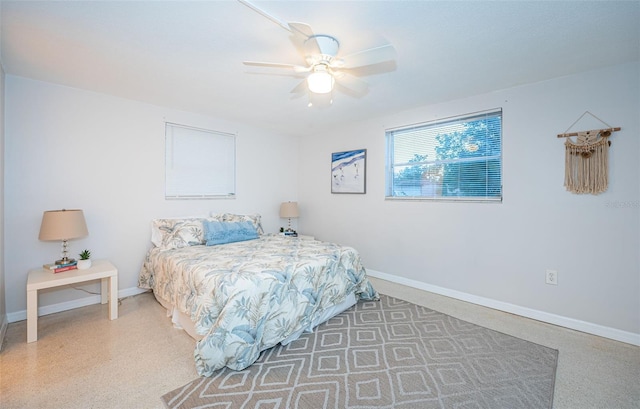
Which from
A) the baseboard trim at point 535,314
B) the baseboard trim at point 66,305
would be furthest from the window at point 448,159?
the baseboard trim at point 66,305

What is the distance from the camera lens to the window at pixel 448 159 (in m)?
3.13

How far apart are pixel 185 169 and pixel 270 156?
147 centimetres

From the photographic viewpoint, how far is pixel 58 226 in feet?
8.48

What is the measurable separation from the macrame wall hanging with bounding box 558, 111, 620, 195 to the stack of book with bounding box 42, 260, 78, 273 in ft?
15.8

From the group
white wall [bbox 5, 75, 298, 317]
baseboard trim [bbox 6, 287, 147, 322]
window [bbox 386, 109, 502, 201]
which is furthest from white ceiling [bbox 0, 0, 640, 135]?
baseboard trim [bbox 6, 287, 147, 322]

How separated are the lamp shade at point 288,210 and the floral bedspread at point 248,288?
4.91ft

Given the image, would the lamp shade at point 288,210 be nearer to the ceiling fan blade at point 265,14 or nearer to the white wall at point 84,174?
the white wall at point 84,174

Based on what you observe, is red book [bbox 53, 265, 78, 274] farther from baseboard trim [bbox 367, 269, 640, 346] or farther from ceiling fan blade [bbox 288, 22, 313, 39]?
baseboard trim [bbox 367, 269, 640, 346]

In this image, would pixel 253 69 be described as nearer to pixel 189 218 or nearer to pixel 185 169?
pixel 185 169

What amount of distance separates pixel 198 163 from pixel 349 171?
223 cm

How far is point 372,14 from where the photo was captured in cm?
175

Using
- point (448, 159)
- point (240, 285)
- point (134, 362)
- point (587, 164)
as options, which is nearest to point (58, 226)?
point (134, 362)

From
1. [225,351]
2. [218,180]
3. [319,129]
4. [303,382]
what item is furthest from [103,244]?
[319,129]

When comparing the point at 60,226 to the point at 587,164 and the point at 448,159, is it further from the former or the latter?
the point at 587,164
